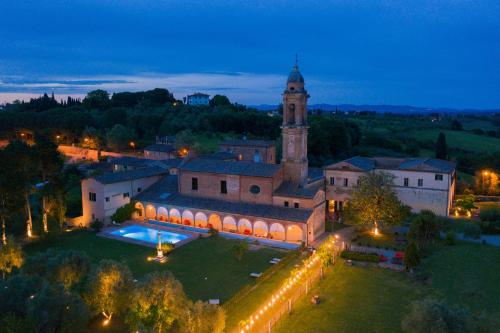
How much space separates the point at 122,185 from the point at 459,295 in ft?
102

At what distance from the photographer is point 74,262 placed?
2089 centimetres

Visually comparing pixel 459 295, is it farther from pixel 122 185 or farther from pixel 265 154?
pixel 265 154

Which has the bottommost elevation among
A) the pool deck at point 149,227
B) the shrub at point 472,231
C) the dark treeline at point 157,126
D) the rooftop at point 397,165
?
the pool deck at point 149,227

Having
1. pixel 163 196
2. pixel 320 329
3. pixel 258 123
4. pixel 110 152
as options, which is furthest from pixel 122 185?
pixel 258 123

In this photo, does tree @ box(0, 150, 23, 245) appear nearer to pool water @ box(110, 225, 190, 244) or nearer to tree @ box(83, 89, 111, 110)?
pool water @ box(110, 225, 190, 244)

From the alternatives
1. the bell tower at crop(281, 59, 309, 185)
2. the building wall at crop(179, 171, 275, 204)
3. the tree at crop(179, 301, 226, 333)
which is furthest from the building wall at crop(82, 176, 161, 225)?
Answer: the tree at crop(179, 301, 226, 333)

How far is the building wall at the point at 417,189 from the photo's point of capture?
39344 millimetres

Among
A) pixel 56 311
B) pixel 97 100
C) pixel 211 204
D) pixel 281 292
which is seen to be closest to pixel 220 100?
pixel 97 100

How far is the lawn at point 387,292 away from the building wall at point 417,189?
988 cm

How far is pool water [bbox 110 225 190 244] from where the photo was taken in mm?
34322

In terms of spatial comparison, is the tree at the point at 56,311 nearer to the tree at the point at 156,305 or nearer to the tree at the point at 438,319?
the tree at the point at 156,305

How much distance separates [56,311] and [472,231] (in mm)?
31793

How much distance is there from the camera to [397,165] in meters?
43.8

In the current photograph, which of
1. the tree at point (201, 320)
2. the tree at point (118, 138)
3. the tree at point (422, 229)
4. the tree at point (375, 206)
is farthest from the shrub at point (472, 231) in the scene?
the tree at point (118, 138)
